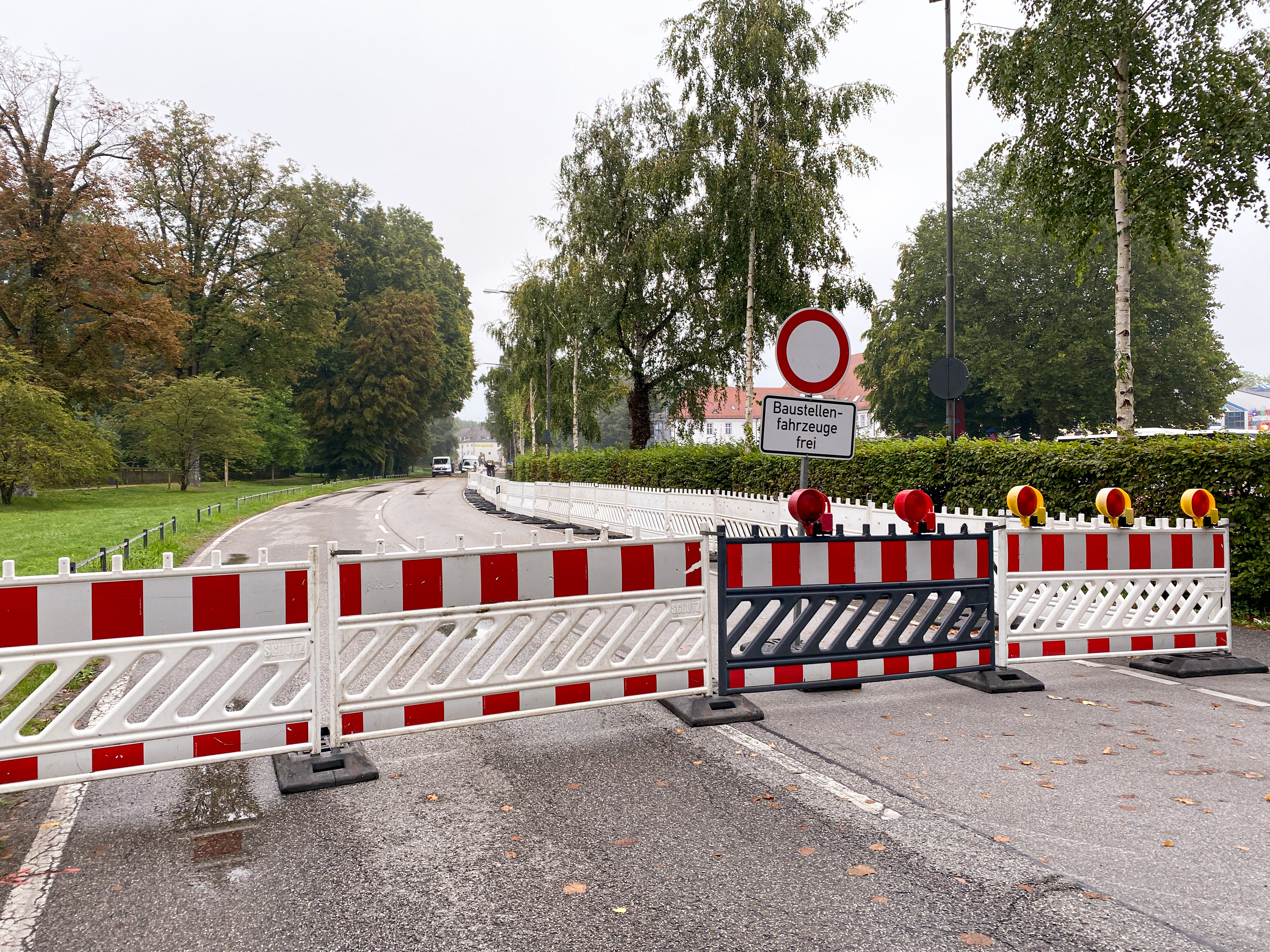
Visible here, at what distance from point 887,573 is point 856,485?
32.1ft

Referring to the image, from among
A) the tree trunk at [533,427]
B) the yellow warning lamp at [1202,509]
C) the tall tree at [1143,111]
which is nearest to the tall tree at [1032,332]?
the tree trunk at [533,427]

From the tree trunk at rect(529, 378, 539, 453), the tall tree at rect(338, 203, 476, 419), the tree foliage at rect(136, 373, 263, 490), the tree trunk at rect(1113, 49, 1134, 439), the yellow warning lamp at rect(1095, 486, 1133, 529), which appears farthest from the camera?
the tall tree at rect(338, 203, 476, 419)

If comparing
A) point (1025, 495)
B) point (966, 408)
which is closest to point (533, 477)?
point (966, 408)

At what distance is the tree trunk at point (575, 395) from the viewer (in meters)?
37.2

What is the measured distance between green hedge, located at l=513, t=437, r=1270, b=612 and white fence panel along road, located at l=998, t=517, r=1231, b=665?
224cm

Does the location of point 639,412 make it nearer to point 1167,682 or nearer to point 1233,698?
point 1167,682

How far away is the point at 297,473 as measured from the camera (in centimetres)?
8012

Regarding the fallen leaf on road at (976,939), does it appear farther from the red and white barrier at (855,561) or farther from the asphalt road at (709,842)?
the red and white barrier at (855,561)

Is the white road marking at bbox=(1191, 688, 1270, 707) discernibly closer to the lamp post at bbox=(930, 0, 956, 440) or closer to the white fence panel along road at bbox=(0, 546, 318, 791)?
the white fence panel along road at bbox=(0, 546, 318, 791)

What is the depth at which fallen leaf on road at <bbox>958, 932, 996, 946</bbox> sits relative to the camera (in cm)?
296

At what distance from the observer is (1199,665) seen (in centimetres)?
702

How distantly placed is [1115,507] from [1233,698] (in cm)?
165

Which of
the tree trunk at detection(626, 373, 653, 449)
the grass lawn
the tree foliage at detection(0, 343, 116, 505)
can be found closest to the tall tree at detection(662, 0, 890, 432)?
the tree trunk at detection(626, 373, 653, 449)

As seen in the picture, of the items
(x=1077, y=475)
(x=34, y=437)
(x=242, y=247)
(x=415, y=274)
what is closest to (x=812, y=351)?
(x=1077, y=475)
